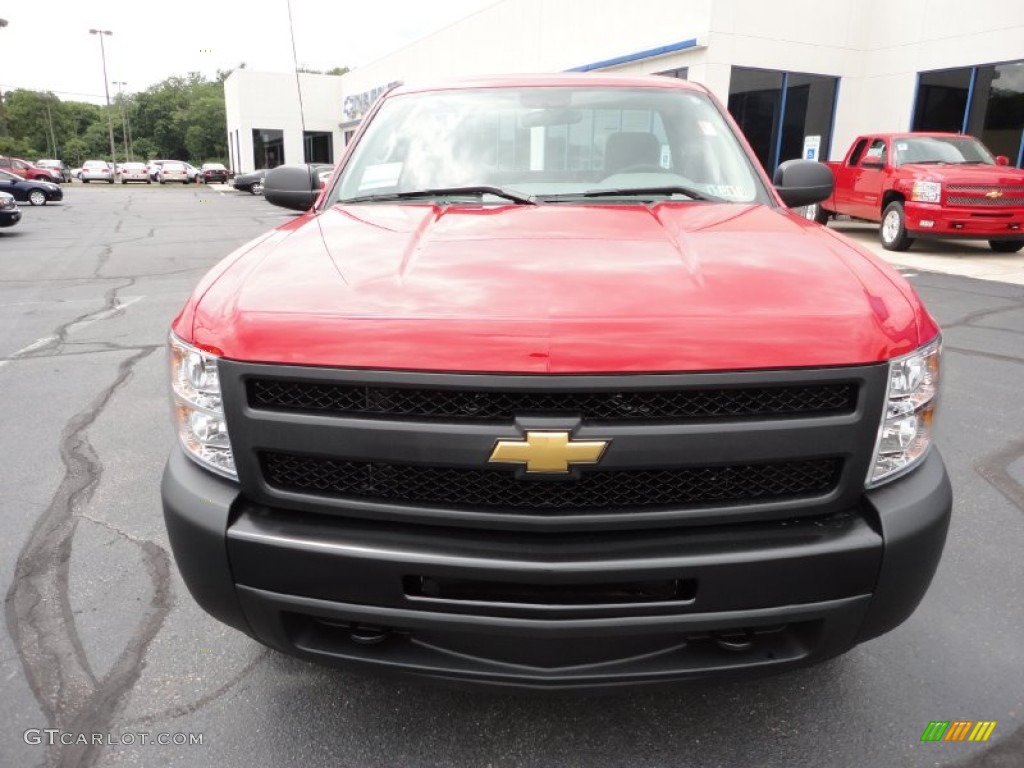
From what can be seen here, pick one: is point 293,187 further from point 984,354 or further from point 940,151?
point 940,151

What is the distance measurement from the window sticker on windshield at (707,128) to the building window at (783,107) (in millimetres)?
15826

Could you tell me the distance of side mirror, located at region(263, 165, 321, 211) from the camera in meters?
3.54

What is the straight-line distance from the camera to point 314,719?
86.5 inches

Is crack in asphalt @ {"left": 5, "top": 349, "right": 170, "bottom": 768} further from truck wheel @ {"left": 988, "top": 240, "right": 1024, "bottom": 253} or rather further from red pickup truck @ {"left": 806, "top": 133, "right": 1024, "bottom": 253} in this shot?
truck wheel @ {"left": 988, "top": 240, "right": 1024, "bottom": 253}

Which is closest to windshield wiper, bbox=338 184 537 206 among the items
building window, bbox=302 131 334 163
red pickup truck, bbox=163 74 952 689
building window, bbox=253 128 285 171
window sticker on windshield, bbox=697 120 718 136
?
red pickup truck, bbox=163 74 952 689

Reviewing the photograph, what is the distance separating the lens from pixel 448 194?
9.27 ft

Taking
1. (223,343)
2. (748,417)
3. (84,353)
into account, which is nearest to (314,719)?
(223,343)

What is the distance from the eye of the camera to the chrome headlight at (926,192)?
1145cm

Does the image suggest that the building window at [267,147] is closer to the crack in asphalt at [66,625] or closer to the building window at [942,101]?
the building window at [942,101]

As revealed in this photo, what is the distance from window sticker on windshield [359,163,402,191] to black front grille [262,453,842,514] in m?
1.54

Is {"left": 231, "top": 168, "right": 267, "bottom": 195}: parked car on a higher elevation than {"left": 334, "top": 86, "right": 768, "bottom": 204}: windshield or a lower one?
lower

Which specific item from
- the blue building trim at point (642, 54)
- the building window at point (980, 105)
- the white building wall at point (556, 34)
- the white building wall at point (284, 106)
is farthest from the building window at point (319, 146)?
the building window at point (980, 105)

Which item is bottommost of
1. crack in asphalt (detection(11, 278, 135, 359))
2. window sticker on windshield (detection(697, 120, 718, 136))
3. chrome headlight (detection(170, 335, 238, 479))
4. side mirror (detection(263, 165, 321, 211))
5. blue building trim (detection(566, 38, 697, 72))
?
crack in asphalt (detection(11, 278, 135, 359))

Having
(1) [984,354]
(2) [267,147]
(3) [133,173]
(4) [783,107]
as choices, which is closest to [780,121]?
(4) [783,107]
